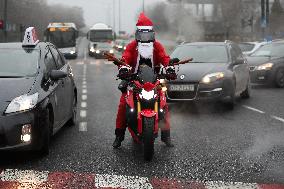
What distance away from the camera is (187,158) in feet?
23.5

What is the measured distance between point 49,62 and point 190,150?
7.98 ft

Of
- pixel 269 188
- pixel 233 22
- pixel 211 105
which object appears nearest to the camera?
pixel 269 188

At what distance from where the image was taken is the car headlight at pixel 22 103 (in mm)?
6633

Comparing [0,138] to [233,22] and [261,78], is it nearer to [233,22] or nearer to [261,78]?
[261,78]

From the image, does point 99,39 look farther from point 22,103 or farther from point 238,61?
point 22,103

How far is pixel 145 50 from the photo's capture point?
7566 millimetres

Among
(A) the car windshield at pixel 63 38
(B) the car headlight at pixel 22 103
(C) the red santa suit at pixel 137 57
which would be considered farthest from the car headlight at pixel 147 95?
Answer: (A) the car windshield at pixel 63 38

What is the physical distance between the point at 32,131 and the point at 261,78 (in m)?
12.7

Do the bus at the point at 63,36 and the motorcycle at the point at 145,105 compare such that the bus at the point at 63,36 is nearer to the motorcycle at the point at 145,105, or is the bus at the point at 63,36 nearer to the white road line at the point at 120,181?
the motorcycle at the point at 145,105

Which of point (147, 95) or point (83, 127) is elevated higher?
point (147, 95)

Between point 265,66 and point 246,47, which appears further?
point 246,47

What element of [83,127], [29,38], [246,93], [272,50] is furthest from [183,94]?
[272,50]

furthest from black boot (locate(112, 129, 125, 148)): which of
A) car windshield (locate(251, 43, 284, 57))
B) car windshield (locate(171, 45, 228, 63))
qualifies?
car windshield (locate(251, 43, 284, 57))

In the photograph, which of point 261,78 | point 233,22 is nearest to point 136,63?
point 261,78
